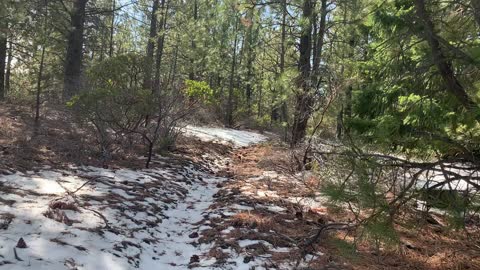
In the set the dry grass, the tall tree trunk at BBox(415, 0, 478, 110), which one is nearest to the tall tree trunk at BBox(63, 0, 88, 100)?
the dry grass

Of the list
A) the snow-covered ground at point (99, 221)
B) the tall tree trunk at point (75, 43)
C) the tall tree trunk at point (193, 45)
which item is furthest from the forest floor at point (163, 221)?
the tall tree trunk at point (193, 45)

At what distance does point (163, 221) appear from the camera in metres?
5.25

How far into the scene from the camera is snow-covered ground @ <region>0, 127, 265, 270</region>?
3.68 metres

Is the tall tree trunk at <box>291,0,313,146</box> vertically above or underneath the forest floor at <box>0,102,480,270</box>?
above

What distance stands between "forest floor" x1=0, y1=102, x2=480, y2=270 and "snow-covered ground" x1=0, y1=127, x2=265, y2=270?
12 mm

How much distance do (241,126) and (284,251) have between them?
1807 cm

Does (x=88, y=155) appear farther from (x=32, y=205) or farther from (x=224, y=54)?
(x=224, y=54)

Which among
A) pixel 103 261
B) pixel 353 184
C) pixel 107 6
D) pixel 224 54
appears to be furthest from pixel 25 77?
pixel 353 184

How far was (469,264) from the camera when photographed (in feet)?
13.4

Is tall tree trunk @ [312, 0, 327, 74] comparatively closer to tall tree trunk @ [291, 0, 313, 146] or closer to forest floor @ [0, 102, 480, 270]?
tall tree trunk @ [291, 0, 313, 146]

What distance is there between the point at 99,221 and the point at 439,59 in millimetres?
3681

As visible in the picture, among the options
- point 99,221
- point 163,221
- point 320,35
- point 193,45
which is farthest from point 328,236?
point 193,45

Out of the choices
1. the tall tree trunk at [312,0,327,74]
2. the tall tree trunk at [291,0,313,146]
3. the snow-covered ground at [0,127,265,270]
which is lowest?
the snow-covered ground at [0,127,265,270]

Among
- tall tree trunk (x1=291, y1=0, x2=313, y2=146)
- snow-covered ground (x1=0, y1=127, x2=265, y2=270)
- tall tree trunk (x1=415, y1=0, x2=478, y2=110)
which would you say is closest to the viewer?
tall tree trunk (x1=415, y1=0, x2=478, y2=110)
